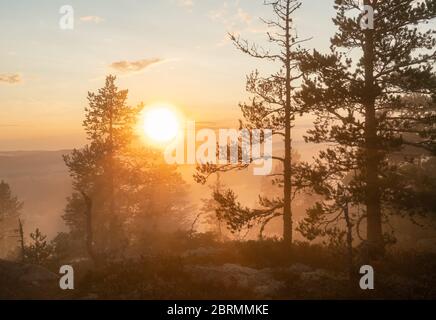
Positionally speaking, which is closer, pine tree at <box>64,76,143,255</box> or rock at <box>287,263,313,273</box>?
rock at <box>287,263,313,273</box>

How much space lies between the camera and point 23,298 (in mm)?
15508

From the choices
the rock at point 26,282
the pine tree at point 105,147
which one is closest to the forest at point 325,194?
the rock at point 26,282

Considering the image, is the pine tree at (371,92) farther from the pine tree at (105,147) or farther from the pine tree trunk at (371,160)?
the pine tree at (105,147)

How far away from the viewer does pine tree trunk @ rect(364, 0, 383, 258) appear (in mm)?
18453

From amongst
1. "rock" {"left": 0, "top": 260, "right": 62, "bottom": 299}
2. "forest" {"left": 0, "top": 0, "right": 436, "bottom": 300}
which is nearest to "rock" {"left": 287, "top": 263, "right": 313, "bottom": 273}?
"forest" {"left": 0, "top": 0, "right": 436, "bottom": 300}

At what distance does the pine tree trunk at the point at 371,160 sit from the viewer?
727 inches

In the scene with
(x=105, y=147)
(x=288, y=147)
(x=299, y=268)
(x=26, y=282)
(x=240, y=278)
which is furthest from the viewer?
(x=105, y=147)

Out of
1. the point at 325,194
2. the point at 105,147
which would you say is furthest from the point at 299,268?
the point at 105,147

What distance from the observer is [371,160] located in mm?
18359

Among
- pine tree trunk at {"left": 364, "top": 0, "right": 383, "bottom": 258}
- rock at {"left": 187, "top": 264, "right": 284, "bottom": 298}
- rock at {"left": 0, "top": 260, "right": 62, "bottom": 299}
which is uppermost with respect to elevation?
pine tree trunk at {"left": 364, "top": 0, "right": 383, "bottom": 258}

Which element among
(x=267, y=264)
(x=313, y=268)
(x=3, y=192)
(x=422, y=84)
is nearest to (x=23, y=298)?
(x=267, y=264)

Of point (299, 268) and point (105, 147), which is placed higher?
point (105, 147)

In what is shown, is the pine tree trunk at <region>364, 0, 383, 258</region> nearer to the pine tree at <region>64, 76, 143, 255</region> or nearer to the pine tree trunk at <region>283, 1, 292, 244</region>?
the pine tree trunk at <region>283, 1, 292, 244</region>

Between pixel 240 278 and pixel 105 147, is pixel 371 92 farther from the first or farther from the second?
pixel 105 147
